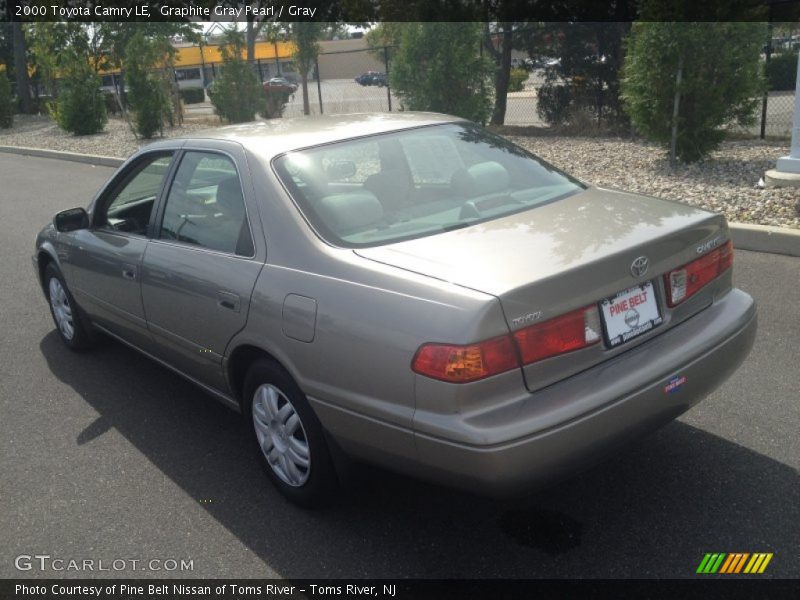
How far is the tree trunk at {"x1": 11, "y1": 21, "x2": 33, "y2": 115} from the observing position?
3684 centimetres

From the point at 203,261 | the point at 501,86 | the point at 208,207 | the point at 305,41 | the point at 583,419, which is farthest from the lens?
the point at 305,41

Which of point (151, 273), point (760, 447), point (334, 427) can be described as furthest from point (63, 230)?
point (760, 447)

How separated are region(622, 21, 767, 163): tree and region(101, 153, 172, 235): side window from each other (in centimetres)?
751

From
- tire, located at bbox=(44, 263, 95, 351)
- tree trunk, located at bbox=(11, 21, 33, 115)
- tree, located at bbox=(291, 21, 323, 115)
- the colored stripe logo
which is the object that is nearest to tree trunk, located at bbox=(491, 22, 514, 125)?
tree, located at bbox=(291, 21, 323, 115)

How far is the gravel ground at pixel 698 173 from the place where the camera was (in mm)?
8008

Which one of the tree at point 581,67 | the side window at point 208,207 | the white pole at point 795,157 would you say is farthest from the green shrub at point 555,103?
the side window at point 208,207

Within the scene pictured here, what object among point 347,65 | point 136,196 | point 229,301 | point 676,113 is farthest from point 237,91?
point 347,65

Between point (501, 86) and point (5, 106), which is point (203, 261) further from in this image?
point (5, 106)

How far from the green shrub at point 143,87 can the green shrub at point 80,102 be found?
3784mm

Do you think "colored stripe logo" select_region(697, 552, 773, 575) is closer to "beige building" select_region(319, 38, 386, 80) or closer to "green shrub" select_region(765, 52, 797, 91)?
"green shrub" select_region(765, 52, 797, 91)

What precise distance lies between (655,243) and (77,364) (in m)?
4.06

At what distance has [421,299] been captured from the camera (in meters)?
2.83

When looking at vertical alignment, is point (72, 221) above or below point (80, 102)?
above

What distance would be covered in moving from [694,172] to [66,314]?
780 centimetres
